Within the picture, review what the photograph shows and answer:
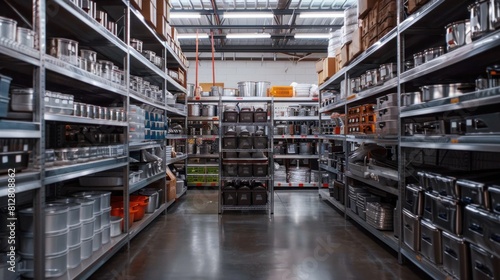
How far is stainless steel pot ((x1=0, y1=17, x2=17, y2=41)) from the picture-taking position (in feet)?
6.18

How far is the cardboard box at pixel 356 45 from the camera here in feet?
14.3

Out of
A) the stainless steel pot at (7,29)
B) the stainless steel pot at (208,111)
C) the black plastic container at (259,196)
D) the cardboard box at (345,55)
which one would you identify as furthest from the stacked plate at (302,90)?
the stainless steel pot at (7,29)

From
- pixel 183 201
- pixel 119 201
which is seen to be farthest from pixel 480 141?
pixel 183 201

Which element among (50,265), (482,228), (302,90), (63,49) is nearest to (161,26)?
(63,49)

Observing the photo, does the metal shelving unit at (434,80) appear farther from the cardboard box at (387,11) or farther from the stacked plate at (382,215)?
the cardboard box at (387,11)

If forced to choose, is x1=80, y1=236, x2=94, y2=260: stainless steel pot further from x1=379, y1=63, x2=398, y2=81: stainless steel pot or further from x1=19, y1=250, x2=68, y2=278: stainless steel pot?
x1=379, y1=63, x2=398, y2=81: stainless steel pot

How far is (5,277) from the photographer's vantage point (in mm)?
2119

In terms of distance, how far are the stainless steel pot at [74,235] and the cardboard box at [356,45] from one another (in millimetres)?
3957

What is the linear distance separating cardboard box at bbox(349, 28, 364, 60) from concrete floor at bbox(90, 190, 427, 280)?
2526mm

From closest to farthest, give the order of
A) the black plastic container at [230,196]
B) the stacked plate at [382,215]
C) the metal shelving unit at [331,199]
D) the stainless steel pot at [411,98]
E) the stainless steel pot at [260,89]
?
the stainless steel pot at [411,98], the stacked plate at [382,215], the metal shelving unit at [331,199], the black plastic container at [230,196], the stainless steel pot at [260,89]

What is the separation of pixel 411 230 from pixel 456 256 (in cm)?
68

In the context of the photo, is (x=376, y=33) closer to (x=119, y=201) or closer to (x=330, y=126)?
(x=330, y=126)

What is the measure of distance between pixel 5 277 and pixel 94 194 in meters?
1.14

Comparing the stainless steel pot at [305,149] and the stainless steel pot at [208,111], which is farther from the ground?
the stainless steel pot at [208,111]
